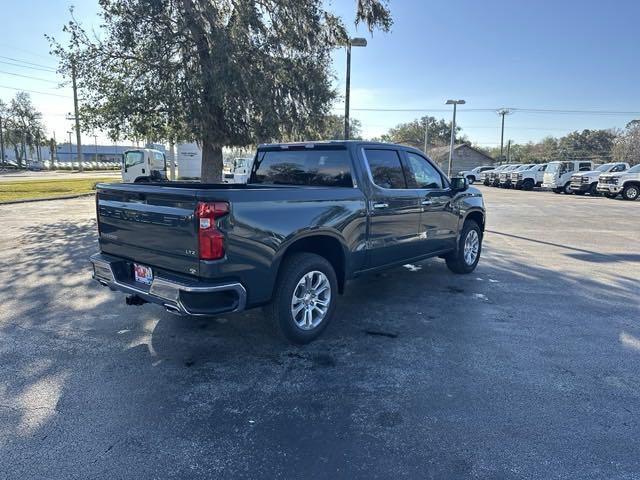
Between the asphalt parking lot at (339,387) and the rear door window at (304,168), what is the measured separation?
1.57 meters

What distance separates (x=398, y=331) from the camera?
4656mm

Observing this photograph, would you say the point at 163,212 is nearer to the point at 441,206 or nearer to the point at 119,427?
the point at 119,427

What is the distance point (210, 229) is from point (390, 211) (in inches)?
96.1

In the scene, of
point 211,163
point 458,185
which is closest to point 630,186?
point 211,163

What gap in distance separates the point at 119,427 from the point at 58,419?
1.48ft

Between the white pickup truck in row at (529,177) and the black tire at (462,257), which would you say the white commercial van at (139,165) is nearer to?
the black tire at (462,257)

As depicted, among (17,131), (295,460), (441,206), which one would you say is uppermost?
(17,131)

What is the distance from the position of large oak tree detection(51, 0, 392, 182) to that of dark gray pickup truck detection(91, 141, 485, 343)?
773cm

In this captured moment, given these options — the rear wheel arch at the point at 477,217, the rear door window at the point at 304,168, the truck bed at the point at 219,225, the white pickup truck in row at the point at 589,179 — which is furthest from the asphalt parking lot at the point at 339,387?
the white pickup truck in row at the point at 589,179

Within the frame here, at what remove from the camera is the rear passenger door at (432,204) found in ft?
18.9

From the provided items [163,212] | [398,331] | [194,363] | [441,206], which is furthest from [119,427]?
[441,206]

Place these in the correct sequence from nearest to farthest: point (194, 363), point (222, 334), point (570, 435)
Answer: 1. point (570, 435)
2. point (194, 363)
3. point (222, 334)

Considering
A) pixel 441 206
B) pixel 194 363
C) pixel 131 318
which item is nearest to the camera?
pixel 194 363

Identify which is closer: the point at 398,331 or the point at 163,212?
the point at 163,212
